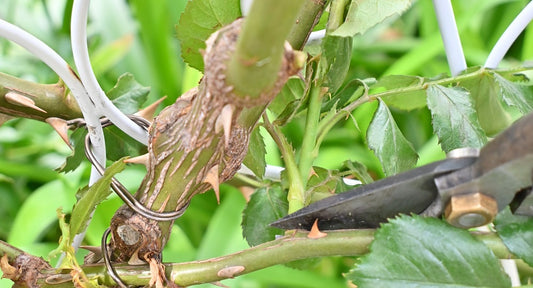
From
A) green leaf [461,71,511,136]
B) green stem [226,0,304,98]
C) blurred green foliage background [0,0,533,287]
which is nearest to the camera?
green stem [226,0,304,98]

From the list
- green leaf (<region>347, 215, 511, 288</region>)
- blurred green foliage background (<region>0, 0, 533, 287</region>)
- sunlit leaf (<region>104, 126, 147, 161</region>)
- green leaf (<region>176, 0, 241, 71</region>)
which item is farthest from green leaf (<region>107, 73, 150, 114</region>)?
blurred green foliage background (<region>0, 0, 533, 287</region>)

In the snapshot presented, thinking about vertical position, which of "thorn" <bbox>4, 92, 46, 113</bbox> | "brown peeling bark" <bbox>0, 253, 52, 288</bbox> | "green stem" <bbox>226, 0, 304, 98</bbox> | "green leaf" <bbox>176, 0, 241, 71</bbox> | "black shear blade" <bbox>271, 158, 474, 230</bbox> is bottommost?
"brown peeling bark" <bbox>0, 253, 52, 288</bbox>

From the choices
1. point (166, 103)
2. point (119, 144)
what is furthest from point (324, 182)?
point (166, 103)

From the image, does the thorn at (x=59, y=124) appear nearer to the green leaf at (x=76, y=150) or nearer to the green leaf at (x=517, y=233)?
the green leaf at (x=76, y=150)

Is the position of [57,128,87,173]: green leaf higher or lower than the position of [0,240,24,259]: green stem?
higher

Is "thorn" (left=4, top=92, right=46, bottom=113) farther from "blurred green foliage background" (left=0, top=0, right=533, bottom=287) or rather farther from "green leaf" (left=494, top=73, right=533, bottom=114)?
"blurred green foliage background" (left=0, top=0, right=533, bottom=287)

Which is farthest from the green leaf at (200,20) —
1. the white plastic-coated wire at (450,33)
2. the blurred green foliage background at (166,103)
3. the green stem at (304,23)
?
the blurred green foliage background at (166,103)

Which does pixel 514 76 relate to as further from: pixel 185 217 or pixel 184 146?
pixel 185 217
